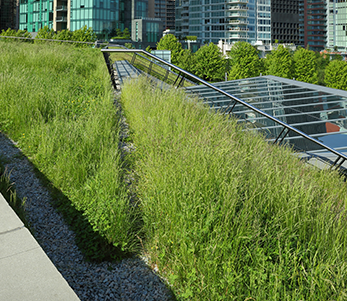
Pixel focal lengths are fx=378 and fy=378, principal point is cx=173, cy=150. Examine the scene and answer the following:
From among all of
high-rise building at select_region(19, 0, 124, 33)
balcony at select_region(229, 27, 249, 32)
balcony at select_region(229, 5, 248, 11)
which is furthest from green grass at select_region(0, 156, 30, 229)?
balcony at select_region(229, 5, 248, 11)

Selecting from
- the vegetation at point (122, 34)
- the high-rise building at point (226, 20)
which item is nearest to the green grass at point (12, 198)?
the vegetation at point (122, 34)

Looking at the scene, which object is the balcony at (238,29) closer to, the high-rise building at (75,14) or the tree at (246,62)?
the tree at (246,62)

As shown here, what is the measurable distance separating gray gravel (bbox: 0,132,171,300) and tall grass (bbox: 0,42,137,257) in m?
0.29

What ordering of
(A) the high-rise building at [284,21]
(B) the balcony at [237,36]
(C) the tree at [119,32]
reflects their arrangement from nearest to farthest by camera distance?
(C) the tree at [119,32], (B) the balcony at [237,36], (A) the high-rise building at [284,21]

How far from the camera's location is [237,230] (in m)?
3.39

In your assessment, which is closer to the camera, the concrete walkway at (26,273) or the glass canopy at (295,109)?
the concrete walkway at (26,273)

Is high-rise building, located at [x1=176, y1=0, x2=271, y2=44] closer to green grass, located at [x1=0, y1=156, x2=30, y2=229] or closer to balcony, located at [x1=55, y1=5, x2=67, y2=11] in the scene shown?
balcony, located at [x1=55, y1=5, x2=67, y2=11]

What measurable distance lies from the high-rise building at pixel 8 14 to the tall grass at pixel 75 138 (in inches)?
4873

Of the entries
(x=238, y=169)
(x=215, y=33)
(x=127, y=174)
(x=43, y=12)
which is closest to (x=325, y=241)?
(x=238, y=169)

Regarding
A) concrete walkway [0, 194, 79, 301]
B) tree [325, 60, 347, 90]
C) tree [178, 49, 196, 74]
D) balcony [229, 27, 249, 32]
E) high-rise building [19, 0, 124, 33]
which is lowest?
concrete walkway [0, 194, 79, 301]

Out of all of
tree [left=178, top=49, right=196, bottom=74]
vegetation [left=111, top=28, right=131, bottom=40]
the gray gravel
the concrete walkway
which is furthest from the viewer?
tree [left=178, top=49, right=196, bottom=74]

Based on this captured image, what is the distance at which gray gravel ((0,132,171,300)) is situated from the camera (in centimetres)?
355

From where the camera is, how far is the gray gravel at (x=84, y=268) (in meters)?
3.55

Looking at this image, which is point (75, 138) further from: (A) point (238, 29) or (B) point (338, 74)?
(A) point (238, 29)
